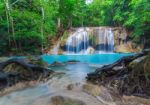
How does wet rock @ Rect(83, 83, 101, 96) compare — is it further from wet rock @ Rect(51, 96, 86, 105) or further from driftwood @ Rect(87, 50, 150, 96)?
wet rock @ Rect(51, 96, 86, 105)

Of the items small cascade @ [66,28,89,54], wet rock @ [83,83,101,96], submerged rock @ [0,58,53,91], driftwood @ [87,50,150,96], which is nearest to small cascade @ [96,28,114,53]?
small cascade @ [66,28,89,54]

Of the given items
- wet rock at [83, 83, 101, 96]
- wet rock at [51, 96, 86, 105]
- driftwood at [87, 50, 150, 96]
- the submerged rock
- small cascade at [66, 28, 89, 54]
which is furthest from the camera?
small cascade at [66, 28, 89, 54]

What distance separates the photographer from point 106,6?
155 feet

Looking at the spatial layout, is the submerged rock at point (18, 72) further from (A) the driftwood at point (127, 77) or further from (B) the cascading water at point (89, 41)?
(B) the cascading water at point (89, 41)

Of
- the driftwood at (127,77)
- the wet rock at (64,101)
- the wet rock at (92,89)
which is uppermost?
the driftwood at (127,77)

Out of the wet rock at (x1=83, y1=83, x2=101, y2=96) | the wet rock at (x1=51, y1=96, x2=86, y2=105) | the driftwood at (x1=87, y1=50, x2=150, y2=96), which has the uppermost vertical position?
the driftwood at (x1=87, y1=50, x2=150, y2=96)

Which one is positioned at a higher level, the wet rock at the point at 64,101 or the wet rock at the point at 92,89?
the wet rock at the point at 64,101

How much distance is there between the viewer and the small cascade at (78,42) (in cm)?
3875

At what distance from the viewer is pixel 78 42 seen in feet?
129

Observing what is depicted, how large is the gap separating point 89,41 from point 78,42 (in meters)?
1.80

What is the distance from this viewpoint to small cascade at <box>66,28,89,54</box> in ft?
127

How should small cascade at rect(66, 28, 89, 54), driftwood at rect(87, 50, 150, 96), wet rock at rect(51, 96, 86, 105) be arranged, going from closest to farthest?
1. wet rock at rect(51, 96, 86, 105)
2. driftwood at rect(87, 50, 150, 96)
3. small cascade at rect(66, 28, 89, 54)

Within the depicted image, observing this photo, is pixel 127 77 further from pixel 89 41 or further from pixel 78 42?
pixel 89 41

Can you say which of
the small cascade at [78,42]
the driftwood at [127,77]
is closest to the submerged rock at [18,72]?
the driftwood at [127,77]
